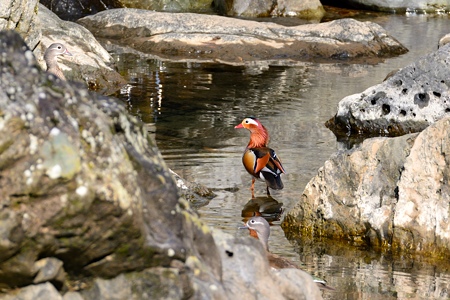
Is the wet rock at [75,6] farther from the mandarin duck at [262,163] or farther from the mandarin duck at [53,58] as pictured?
the mandarin duck at [262,163]

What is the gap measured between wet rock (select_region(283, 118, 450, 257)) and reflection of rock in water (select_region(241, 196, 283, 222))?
1.95ft

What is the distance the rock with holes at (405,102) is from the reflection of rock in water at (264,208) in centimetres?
308

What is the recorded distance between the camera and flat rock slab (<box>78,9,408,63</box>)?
16.5 metres

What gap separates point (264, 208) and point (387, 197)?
64.2 inches

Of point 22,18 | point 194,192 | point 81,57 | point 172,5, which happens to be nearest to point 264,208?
point 194,192

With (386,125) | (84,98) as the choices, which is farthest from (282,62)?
(84,98)

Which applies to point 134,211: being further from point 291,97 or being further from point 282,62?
point 282,62

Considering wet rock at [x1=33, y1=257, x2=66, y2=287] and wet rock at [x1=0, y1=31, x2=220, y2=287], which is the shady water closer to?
wet rock at [x1=0, y1=31, x2=220, y2=287]

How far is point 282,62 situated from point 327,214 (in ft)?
31.8

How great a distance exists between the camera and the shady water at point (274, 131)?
593 centimetres

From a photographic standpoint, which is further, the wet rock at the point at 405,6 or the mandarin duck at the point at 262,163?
the wet rock at the point at 405,6

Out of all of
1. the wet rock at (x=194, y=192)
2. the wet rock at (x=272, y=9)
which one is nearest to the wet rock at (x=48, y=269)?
the wet rock at (x=194, y=192)

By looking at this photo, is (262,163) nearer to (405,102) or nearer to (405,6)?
(405,102)

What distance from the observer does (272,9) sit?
2212 cm
